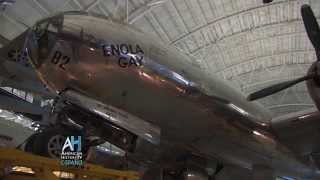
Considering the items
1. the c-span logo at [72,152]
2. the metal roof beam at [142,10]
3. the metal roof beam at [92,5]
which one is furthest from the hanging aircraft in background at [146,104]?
the metal roof beam at [142,10]

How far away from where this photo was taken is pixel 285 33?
29.9m

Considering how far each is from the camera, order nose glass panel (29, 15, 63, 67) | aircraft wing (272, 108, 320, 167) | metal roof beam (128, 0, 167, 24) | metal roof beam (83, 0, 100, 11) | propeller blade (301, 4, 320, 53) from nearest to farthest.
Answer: nose glass panel (29, 15, 63, 67), propeller blade (301, 4, 320, 53), aircraft wing (272, 108, 320, 167), metal roof beam (83, 0, 100, 11), metal roof beam (128, 0, 167, 24)

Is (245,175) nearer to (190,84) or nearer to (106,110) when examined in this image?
(190,84)

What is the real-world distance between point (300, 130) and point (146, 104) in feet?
13.3

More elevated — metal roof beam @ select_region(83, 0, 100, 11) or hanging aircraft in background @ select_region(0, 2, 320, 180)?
metal roof beam @ select_region(83, 0, 100, 11)

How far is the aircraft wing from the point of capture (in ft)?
33.3

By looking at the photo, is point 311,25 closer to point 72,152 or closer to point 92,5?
point 72,152

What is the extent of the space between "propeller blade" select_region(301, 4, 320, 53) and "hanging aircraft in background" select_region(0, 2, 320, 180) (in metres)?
0.02

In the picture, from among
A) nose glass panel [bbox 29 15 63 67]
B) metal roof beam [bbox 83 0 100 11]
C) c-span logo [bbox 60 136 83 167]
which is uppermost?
metal roof beam [bbox 83 0 100 11]

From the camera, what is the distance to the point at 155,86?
28.9ft

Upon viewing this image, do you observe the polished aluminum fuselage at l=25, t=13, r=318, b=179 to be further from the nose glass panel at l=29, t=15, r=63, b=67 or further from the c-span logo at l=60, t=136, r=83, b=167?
the c-span logo at l=60, t=136, r=83, b=167

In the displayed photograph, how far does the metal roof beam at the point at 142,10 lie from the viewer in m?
22.6

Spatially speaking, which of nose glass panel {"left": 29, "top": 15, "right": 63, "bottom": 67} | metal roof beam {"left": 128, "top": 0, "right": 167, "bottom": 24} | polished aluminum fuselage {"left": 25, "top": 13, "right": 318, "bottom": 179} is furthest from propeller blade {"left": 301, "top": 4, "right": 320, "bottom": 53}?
metal roof beam {"left": 128, "top": 0, "right": 167, "bottom": 24}

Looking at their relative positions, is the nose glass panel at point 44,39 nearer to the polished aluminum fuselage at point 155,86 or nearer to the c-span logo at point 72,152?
the polished aluminum fuselage at point 155,86
